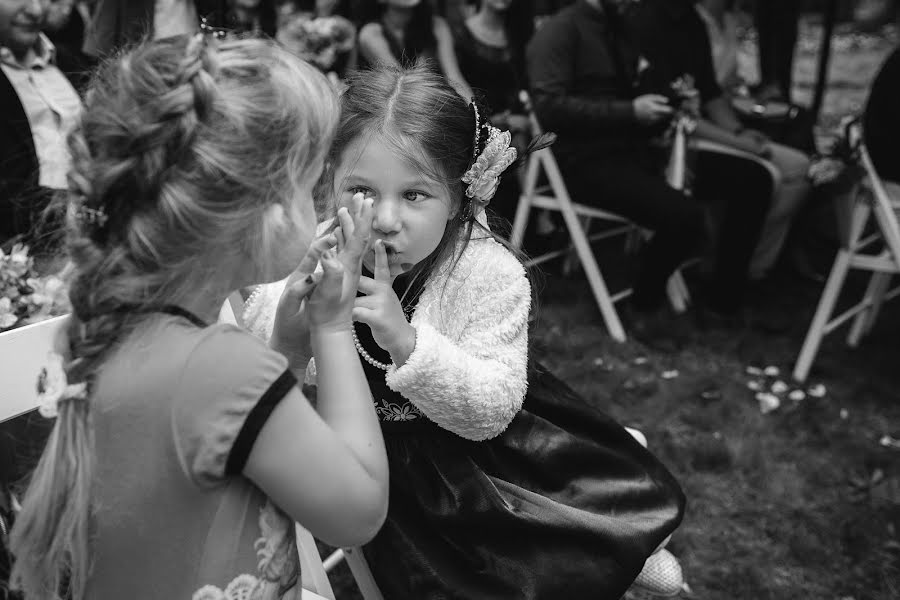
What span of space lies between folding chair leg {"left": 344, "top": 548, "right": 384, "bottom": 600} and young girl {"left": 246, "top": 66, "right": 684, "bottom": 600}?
0.10 ft

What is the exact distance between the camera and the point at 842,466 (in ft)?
9.11

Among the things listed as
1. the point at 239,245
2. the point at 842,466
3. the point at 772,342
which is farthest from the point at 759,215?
the point at 239,245

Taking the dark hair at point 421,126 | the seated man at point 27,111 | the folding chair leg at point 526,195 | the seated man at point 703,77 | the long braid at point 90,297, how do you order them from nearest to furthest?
the long braid at point 90,297, the dark hair at point 421,126, the seated man at point 27,111, the folding chair leg at point 526,195, the seated man at point 703,77

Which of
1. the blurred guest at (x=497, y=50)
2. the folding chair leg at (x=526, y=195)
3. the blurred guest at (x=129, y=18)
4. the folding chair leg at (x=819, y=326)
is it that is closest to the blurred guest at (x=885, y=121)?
the folding chair leg at (x=819, y=326)

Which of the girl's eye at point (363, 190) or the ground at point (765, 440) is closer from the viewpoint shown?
the girl's eye at point (363, 190)

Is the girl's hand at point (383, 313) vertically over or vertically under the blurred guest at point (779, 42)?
over

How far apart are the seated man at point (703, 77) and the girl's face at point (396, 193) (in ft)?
9.28

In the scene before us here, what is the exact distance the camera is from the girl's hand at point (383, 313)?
1257 mm

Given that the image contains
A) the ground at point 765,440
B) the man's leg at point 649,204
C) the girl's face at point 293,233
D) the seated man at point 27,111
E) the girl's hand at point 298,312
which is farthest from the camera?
the man's leg at point 649,204

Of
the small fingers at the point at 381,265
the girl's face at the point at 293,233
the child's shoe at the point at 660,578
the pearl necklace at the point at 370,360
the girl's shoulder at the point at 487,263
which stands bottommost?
the child's shoe at the point at 660,578

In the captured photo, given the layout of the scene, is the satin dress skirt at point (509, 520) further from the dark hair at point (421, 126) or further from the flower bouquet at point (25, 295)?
the flower bouquet at point (25, 295)

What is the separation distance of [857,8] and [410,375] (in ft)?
42.1

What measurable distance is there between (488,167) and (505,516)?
0.70 m

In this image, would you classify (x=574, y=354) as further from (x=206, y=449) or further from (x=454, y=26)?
(x=206, y=449)
